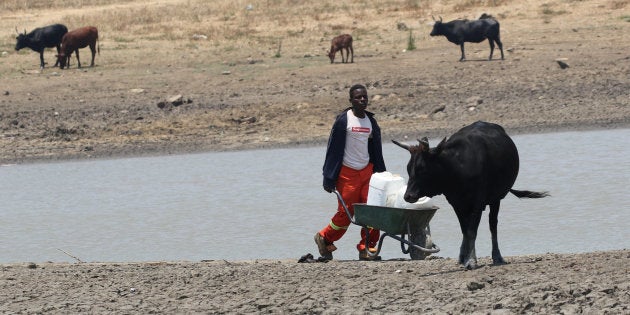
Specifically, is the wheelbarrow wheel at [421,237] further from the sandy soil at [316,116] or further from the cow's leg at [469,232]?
the cow's leg at [469,232]

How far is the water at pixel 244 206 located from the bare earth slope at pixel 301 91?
92 cm

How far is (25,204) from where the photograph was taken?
1477 cm

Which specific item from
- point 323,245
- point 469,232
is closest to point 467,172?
point 469,232

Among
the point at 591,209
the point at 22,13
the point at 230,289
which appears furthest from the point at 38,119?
the point at 22,13

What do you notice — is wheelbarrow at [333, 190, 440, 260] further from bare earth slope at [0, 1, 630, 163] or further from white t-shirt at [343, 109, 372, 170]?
bare earth slope at [0, 1, 630, 163]

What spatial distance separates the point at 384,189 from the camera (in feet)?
28.8

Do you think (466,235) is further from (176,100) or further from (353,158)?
(176,100)

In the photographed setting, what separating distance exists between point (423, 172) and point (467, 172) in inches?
11.6

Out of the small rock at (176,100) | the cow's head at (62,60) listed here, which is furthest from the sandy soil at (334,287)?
the cow's head at (62,60)

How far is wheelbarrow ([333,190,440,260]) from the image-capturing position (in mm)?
8664

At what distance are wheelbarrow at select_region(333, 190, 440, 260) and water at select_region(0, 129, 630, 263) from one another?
4.41 ft

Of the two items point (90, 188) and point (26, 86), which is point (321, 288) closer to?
point (90, 188)

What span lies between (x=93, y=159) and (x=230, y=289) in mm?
10398

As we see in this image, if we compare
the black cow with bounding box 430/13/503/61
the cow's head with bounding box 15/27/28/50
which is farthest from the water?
the cow's head with bounding box 15/27/28/50
